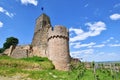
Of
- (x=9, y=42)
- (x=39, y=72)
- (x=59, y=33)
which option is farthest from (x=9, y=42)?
(x=39, y=72)

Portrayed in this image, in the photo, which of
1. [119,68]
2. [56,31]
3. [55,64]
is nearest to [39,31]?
[56,31]

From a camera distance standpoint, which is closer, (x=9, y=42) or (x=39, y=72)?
(x=39, y=72)

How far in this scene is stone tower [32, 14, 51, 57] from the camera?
36406 millimetres

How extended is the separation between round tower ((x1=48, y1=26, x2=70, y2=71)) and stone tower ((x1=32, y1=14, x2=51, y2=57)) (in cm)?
459

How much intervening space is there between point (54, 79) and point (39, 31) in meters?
18.7

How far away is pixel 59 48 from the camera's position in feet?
101

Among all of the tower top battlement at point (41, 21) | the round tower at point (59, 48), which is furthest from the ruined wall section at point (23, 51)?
the round tower at point (59, 48)

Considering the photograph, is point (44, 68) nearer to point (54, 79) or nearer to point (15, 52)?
point (54, 79)

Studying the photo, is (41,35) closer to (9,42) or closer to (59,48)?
(59,48)

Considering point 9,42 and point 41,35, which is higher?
point 9,42

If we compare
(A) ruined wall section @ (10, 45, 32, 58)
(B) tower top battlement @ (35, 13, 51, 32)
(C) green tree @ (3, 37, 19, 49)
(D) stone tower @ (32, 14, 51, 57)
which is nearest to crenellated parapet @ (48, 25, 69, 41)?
(D) stone tower @ (32, 14, 51, 57)

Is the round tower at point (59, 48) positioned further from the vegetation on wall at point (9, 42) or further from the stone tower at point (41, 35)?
the vegetation on wall at point (9, 42)

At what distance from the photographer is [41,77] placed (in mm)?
22938

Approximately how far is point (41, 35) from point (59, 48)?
869 centimetres
